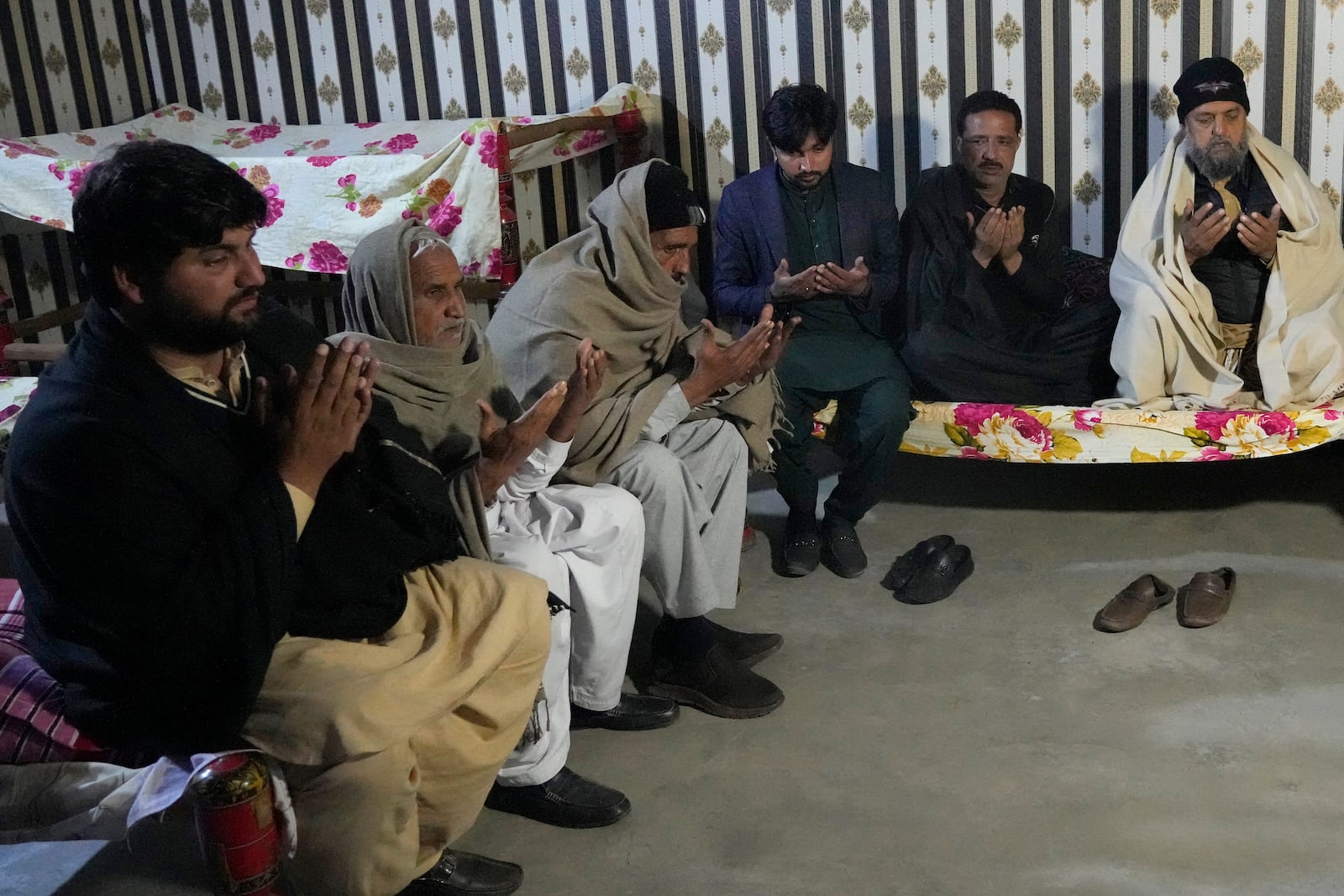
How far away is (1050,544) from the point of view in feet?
11.9

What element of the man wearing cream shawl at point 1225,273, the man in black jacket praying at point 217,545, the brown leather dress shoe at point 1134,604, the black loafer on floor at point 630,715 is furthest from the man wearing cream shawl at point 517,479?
the man wearing cream shawl at point 1225,273

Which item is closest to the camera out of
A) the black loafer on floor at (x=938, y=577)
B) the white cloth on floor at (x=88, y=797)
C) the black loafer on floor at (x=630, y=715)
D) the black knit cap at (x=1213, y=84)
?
the white cloth on floor at (x=88, y=797)

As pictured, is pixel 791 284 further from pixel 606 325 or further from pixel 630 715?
pixel 630 715

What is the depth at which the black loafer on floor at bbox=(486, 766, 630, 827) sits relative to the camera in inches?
95.0

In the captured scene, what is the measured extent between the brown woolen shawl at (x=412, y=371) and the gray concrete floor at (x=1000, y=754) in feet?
2.01

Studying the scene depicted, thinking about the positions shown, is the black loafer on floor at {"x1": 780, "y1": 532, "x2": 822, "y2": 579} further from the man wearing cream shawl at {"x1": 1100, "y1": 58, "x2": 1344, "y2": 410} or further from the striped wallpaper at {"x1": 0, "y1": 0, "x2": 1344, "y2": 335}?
the striped wallpaper at {"x1": 0, "y1": 0, "x2": 1344, "y2": 335}

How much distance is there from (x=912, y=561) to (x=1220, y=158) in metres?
1.44

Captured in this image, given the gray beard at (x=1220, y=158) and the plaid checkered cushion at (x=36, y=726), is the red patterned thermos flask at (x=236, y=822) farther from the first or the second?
the gray beard at (x=1220, y=158)

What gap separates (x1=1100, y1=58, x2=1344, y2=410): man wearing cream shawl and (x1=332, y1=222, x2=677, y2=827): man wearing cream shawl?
5.59 ft

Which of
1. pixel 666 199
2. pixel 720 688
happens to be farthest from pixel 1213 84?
pixel 720 688

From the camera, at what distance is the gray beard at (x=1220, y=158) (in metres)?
3.73

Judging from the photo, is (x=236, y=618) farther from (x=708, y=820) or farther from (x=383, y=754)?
(x=708, y=820)

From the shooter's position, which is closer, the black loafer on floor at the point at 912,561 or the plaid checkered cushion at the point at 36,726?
the plaid checkered cushion at the point at 36,726

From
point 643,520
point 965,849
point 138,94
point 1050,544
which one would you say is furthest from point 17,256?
point 965,849
